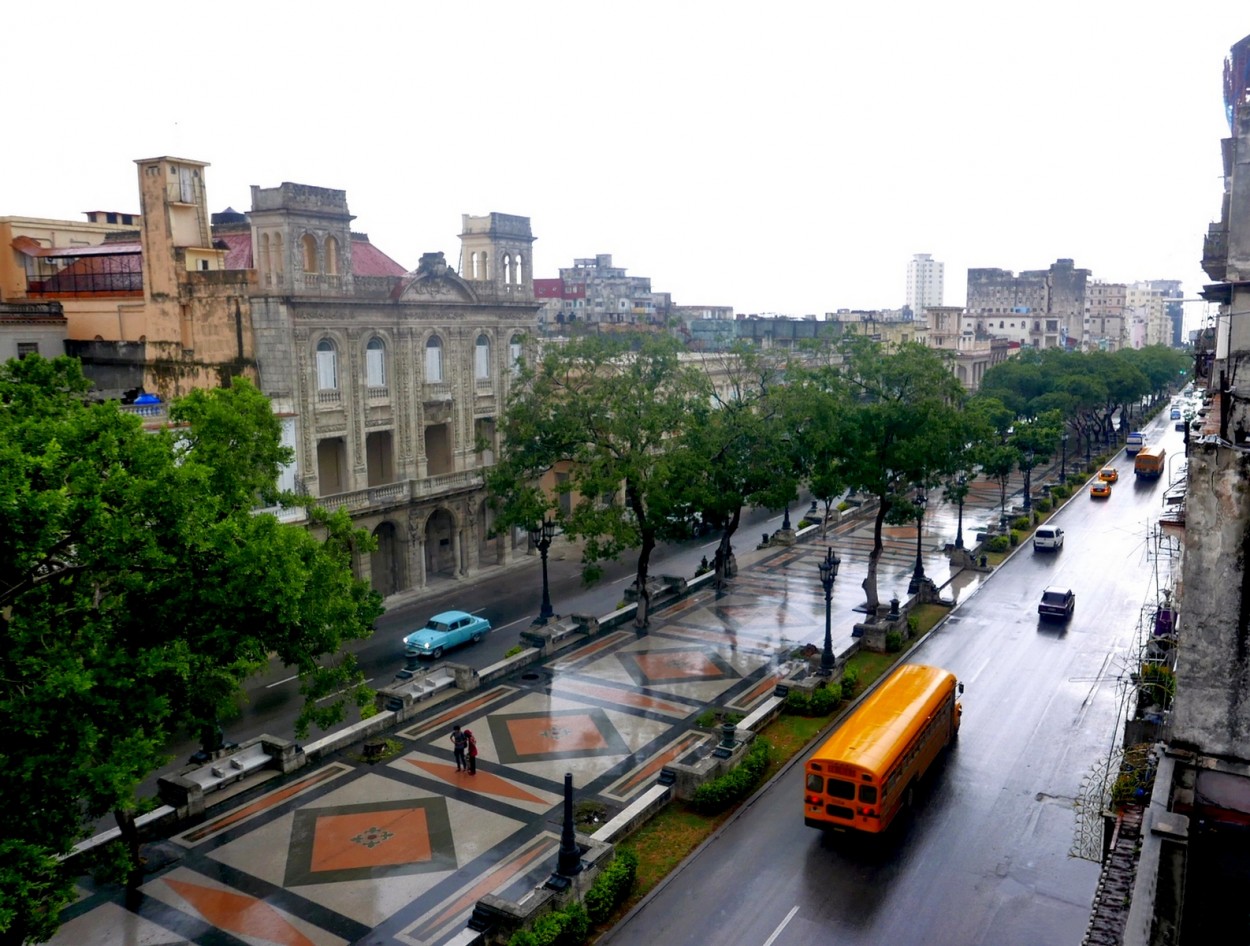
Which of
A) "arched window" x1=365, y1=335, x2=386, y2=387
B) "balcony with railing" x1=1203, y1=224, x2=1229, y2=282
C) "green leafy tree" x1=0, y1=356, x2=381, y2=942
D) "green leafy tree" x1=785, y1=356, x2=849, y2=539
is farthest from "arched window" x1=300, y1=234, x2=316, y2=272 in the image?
"balcony with railing" x1=1203, y1=224, x2=1229, y2=282

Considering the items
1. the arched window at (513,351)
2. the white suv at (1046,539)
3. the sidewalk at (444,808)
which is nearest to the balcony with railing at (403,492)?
the arched window at (513,351)

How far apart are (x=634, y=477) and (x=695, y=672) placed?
24.9 feet

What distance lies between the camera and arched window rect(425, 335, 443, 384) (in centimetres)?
4781

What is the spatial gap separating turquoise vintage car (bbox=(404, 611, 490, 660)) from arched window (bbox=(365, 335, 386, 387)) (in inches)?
465

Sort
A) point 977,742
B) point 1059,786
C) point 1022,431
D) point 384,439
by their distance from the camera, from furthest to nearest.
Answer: point 1022,431 < point 384,439 < point 977,742 < point 1059,786

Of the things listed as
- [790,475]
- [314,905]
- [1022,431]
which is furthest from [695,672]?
[1022,431]

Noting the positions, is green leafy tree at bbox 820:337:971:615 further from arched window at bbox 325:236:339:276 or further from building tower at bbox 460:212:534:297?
arched window at bbox 325:236:339:276

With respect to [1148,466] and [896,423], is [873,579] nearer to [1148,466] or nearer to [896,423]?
[896,423]

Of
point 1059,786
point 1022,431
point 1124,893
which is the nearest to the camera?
point 1124,893

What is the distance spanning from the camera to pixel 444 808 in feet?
84.2

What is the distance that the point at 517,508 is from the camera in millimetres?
39062

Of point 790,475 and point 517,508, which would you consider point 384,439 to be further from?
point 790,475

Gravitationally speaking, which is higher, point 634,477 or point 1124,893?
point 634,477

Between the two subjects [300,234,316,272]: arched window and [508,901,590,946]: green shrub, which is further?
[300,234,316,272]: arched window
